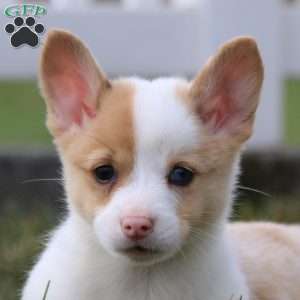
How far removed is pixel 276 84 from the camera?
6.91 meters

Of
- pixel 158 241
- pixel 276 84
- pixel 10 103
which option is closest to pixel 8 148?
pixel 276 84

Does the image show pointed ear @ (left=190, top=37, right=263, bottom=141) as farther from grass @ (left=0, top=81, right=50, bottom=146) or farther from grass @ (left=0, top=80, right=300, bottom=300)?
grass @ (left=0, top=81, right=50, bottom=146)

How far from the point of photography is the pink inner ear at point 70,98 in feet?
12.6

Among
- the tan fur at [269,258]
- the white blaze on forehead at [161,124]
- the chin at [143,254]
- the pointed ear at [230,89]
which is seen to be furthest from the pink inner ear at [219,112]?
the tan fur at [269,258]

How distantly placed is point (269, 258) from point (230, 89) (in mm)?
949

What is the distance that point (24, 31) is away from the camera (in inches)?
162

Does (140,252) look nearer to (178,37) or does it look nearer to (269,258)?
(269,258)

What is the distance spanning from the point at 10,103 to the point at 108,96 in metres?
12.0

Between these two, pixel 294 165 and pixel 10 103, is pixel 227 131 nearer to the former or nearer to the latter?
pixel 294 165

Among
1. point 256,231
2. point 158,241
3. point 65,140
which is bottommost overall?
point 256,231

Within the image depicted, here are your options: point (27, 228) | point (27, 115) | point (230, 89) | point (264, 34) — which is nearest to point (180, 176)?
point (230, 89)

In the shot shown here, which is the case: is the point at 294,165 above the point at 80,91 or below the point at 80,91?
below

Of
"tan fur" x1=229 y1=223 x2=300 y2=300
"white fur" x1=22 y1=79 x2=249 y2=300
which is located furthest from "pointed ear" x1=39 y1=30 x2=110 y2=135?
"tan fur" x1=229 y1=223 x2=300 y2=300

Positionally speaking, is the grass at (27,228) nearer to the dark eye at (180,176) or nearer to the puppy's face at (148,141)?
the puppy's face at (148,141)
